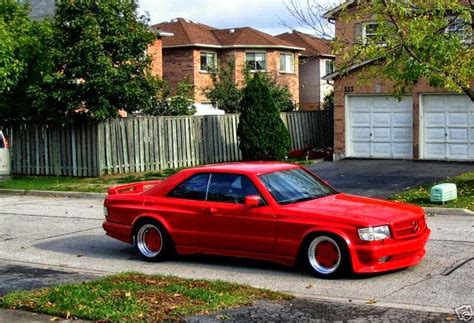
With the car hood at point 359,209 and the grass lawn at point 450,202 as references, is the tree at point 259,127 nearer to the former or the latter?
the grass lawn at point 450,202

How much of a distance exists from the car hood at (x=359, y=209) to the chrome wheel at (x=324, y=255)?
0.32 meters

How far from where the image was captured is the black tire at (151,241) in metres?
10.4

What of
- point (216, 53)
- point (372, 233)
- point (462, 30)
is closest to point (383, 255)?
point (372, 233)

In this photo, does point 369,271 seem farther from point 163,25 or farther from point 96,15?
point 163,25

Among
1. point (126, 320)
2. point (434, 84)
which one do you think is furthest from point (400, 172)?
point (126, 320)

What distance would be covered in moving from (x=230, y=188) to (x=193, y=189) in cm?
59

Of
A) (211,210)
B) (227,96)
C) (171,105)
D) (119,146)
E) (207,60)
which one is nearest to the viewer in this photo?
(211,210)

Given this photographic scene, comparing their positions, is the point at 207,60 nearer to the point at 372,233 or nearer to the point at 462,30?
the point at 462,30

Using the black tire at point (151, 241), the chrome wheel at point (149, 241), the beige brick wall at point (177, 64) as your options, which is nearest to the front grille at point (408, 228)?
the black tire at point (151, 241)

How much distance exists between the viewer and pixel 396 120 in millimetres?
26594

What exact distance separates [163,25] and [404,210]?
1625 inches

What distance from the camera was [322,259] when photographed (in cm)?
911

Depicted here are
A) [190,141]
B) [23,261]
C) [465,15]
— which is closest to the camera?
[23,261]

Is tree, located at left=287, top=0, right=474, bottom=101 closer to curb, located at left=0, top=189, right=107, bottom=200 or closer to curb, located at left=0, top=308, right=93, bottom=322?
curb, located at left=0, top=189, right=107, bottom=200
